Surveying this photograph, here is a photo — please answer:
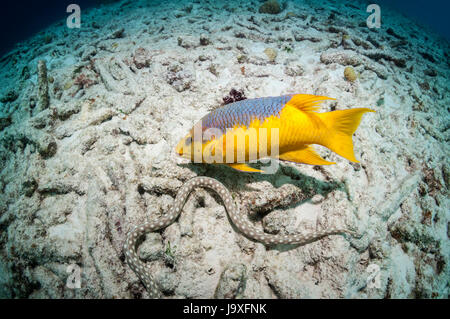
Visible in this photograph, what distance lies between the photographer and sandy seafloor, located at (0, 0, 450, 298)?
249 cm

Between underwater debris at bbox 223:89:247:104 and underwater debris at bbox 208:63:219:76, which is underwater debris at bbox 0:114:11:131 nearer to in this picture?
underwater debris at bbox 208:63:219:76

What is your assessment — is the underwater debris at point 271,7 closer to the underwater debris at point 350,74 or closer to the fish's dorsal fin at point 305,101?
the underwater debris at point 350,74

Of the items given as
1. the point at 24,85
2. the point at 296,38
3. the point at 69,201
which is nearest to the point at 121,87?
the point at 69,201

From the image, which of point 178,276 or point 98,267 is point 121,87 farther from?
point 178,276

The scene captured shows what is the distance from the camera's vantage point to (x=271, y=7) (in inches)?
297

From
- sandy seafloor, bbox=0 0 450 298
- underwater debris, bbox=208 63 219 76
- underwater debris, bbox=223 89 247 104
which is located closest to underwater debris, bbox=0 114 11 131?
sandy seafloor, bbox=0 0 450 298

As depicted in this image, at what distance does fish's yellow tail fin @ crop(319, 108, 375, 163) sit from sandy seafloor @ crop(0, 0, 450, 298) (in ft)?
2.91

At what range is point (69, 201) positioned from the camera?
2.98 metres

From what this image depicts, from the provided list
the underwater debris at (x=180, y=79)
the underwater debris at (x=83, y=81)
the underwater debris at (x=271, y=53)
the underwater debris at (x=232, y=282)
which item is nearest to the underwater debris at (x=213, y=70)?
the underwater debris at (x=180, y=79)

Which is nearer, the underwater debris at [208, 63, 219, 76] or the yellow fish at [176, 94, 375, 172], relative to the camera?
the yellow fish at [176, 94, 375, 172]

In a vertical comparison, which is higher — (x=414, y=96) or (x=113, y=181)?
(x=414, y=96)

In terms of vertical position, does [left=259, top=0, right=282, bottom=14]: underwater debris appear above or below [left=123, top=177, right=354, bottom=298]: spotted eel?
above
